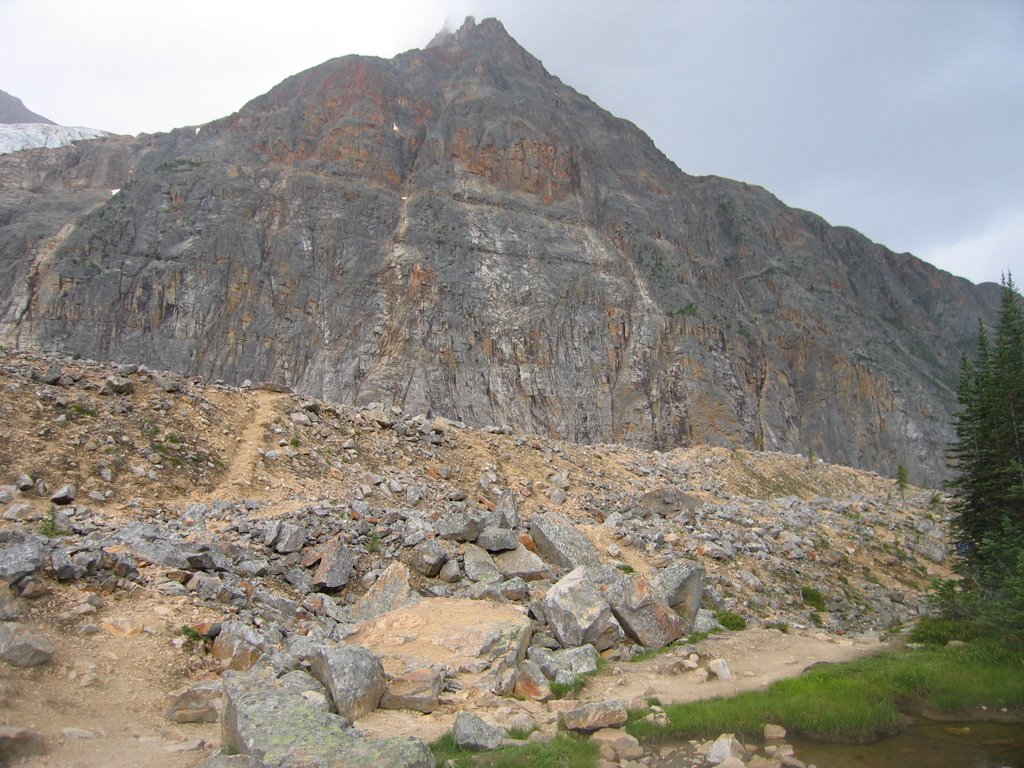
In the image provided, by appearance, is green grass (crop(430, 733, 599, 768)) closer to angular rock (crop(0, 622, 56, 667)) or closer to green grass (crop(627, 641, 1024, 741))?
green grass (crop(627, 641, 1024, 741))

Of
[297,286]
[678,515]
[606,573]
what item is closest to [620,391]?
[297,286]

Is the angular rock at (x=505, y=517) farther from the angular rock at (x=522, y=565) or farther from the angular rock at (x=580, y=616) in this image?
the angular rock at (x=580, y=616)

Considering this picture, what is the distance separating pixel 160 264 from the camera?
67.4m

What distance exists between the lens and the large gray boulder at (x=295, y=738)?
6.43 meters

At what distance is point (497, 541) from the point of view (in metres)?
15.4

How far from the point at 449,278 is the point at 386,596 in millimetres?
61198

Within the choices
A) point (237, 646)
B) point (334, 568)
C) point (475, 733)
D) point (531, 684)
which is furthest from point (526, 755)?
point (334, 568)

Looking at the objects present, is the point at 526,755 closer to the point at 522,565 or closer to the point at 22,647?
the point at 22,647

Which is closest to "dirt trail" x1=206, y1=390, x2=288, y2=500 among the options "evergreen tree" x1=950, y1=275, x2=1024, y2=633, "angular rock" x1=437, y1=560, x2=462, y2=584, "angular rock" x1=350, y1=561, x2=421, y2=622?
"angular rock" x1=350, y1=561, x2=421, y2=622

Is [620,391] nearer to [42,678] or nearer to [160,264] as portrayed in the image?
[160,264]

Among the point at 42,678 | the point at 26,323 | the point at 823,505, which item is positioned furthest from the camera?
the point at 26,323

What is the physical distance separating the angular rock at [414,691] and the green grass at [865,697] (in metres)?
2.86

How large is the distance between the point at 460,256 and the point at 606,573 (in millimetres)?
63411

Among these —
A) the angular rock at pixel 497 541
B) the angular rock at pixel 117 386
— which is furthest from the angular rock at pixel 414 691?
the angular rock at pixel 117 386
